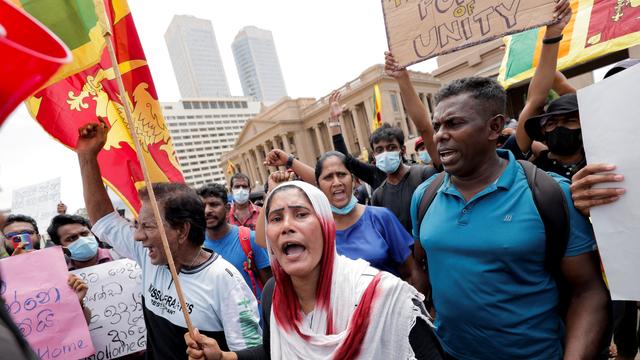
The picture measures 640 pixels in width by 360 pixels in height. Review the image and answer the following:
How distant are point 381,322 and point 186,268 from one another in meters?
1.13

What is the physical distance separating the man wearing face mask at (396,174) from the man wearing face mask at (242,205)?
172 cm

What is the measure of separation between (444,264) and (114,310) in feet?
7.31

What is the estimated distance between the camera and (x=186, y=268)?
6.25 feet

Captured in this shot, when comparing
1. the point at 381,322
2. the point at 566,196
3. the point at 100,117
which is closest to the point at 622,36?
the point at 566,196

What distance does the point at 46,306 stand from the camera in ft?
7.22

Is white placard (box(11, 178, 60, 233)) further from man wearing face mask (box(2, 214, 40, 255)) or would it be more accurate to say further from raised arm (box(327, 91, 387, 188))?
raised arm (box(327, 91, 387, 188))

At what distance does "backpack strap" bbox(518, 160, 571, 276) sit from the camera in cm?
142

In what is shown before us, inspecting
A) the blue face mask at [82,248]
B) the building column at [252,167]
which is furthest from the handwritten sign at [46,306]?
the building column at [252,167]

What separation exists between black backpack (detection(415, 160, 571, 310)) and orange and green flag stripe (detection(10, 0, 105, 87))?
2.06 metres

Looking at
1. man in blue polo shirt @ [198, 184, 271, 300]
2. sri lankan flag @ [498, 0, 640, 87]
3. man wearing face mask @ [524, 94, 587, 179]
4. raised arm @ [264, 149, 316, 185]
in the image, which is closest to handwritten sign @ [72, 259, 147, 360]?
man in blue polo shirt @ [198, 184, 271, 300]

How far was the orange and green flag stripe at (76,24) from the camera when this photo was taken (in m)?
1.54

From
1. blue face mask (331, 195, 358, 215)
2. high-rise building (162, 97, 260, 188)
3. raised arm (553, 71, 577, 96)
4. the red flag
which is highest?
high-rise building (162, 97, 260, 188)

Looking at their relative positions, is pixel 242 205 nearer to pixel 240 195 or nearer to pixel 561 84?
pixel 240 195

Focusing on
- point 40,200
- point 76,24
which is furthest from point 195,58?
point 76,24
